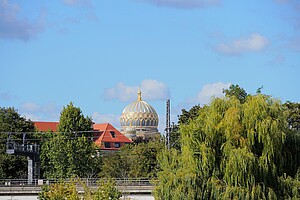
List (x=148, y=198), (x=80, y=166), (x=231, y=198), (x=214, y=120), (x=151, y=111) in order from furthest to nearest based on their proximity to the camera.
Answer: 1. (x=151, y=111)
2. (x=80, y=166)
3. (x=148, y=198)
4. (x=214, y=120)
5. (x=231, y=198)

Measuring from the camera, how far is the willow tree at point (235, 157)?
35031 millimetres

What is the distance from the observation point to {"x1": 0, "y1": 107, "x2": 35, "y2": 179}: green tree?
80188 millimetres

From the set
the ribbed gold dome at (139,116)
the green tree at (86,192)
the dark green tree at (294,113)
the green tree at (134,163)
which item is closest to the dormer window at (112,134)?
the ribbed gold dome at (139,116)

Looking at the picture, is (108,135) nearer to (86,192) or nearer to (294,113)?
(294,113)

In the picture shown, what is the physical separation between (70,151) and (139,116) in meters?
82.3

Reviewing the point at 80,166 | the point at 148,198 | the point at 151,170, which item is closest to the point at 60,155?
the point at 80,166

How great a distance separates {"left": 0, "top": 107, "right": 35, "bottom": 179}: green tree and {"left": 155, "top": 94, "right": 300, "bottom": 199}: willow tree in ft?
141

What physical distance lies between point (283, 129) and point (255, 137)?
5.16ft

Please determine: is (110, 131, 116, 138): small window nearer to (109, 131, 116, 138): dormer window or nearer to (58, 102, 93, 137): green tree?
(109, 131, 116, 138): dormer window

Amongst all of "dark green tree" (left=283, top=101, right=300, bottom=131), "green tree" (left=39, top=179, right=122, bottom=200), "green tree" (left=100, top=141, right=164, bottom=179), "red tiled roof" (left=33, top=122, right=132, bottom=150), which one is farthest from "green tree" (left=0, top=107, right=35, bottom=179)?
"red tiled roof" (left=33, top=122, right=132, bottom=150)

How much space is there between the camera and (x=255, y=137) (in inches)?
1422

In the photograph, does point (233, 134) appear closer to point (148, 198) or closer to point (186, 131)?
point (186, 131)

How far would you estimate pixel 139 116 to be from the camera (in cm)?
15925

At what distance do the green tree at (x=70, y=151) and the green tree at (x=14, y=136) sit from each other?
2497mm
